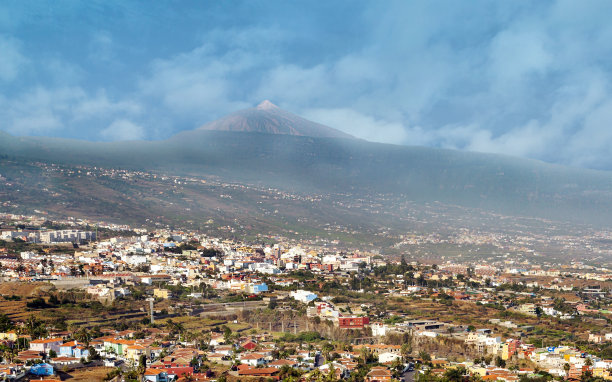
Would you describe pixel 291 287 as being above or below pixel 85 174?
below

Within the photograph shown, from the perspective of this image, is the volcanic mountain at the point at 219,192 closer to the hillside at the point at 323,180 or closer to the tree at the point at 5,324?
the hillside at the point at 323,180

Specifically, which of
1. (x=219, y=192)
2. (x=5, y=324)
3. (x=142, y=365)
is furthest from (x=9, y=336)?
(x=219, y=192)

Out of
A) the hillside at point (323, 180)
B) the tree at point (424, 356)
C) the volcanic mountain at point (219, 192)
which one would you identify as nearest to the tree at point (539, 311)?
the tree at point (424, 356)

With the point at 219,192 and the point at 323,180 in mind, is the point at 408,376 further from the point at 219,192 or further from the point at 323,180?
the point at 323,180

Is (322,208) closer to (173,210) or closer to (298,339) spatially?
(173,210)

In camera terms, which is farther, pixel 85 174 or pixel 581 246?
pixel 85 174

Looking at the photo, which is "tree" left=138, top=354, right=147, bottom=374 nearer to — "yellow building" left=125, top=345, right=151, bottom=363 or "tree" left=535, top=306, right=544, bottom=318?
"yellow building" left=125, top=345, right=151, bottom=363

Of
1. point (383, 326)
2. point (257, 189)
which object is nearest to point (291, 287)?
point (383, 326)

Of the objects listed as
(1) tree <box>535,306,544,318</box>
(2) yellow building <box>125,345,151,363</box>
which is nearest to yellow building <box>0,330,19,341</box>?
(2) yellow building <box>125,345,151,363</box>
